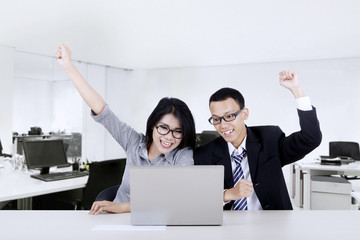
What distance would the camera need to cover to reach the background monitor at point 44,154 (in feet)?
→ 11.2

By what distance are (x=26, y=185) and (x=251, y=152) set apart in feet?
7.41

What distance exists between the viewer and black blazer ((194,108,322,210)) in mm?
1967

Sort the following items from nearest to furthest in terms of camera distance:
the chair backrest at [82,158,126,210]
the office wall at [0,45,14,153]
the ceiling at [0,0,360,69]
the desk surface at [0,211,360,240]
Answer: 1. the desk surface at [0,211,360,240]
2. the chair backrest at [82,158,126,210]
3. the ceiling at [0,0,360,69]
4. the office wall at [0,45,14,153]

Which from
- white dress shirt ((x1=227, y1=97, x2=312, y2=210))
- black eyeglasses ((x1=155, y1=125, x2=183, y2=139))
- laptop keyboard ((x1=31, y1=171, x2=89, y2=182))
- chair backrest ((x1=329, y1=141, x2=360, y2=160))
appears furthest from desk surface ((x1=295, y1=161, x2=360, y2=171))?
black eyeglasses ((x1=155, y1=125, x2=183, y2=139))

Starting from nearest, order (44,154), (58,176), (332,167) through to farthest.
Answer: (58,176) → (44,154) → (332,167)

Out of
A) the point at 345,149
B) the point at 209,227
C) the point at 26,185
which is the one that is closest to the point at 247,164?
the point at 209,227

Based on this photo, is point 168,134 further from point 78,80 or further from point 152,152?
point 78,80

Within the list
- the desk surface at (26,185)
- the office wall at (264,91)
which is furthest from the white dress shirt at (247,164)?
the office wall at (264,91)

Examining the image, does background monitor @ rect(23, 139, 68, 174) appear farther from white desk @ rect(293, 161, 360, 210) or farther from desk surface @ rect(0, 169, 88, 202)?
white desk @ rect(293, 161, 360, 210)

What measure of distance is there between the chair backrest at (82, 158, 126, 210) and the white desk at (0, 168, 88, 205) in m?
0.14

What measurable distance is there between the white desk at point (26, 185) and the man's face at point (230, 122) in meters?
1.85

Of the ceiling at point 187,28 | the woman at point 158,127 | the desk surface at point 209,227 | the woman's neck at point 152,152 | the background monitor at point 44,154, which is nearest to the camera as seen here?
the desk surface at point 209,227

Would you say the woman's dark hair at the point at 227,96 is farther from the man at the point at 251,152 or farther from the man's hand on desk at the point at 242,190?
the man's hand on desk at the point at 242,190

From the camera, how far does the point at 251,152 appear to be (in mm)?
2043
